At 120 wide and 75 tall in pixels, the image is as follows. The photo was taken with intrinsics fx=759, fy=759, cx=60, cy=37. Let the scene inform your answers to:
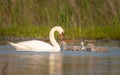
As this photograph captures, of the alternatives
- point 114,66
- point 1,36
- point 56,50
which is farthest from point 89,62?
point 1,36

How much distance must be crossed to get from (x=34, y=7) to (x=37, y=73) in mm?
12230

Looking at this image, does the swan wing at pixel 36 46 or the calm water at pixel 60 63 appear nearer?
the calm water at pixel 60 63

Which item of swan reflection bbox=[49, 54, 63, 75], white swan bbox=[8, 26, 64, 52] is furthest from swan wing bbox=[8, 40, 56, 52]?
swan reflection bbox=[49, 54, 63, 75]

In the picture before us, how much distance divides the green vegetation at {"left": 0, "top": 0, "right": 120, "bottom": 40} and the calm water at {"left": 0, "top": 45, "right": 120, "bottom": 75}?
4.44 m

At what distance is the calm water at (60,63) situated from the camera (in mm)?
13209

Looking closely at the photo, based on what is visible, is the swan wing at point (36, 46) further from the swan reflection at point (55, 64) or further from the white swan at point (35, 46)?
the swan reflection at point (55, 64)

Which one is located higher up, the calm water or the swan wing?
the swan wing

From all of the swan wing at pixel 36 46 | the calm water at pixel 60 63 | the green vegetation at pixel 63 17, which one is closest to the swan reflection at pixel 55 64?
the calm water at pixel 60 63

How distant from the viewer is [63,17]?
24078 millimetres

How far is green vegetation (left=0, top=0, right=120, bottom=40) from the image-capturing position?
23.7 metres

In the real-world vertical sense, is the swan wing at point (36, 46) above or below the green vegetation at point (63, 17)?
below

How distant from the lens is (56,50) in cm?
1925

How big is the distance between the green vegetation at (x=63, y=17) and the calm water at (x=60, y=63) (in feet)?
14.6

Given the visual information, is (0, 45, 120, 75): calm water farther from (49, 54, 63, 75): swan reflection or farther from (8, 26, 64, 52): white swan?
(8, 26, 64, 52): white swan
